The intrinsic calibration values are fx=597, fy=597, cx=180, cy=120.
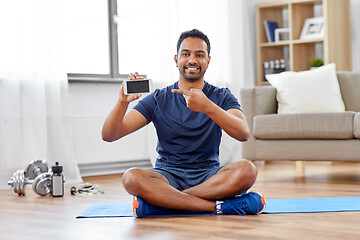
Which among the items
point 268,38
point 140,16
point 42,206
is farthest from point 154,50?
point 42,206

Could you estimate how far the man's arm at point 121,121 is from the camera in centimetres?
227

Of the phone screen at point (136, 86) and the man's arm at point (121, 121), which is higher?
the phone screen at point (136, 86)

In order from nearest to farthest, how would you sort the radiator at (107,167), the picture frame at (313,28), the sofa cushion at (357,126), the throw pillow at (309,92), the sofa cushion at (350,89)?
the sofa cushion at (357,126) < the throw pillow at (309,92) < the sofa cushion at (350,89) < the radiator at (107,167) < the picture frame at (313,28)

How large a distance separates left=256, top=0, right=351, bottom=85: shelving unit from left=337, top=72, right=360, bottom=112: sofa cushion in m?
1.02

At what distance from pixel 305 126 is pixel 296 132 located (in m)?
0.07

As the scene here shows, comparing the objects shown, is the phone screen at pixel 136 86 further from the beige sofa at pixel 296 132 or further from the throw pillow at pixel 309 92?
the throw pillow at pixel 309 92

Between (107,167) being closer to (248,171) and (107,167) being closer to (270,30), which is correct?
(270,30)

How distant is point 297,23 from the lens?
5.55 metres

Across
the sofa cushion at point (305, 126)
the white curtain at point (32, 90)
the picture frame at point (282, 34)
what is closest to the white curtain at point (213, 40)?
the picture frame at point (282, 34)

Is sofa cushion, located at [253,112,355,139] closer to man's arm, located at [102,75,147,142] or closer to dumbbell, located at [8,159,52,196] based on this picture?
dumbbell, located at [8,159,52,196]

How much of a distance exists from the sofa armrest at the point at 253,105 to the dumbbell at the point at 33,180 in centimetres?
132

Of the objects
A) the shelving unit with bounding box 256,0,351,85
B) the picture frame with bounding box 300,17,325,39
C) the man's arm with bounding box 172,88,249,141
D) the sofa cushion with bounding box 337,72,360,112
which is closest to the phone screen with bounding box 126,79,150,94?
the man's arm with bounding box 172,88,249,141

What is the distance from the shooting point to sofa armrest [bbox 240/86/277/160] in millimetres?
3928

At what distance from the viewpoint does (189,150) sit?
248cm
